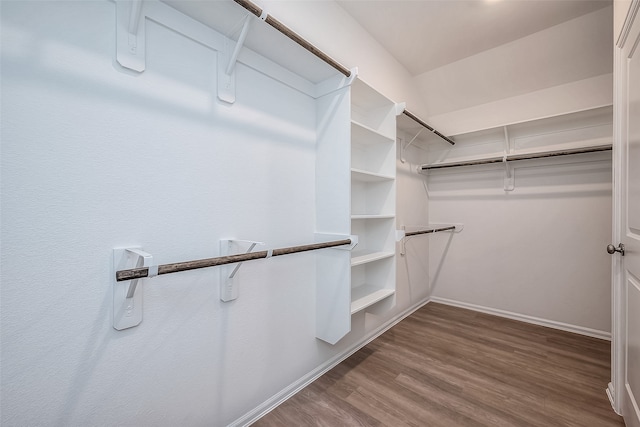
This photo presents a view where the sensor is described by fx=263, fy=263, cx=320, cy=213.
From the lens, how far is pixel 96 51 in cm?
96

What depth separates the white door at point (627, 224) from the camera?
3.98 ft

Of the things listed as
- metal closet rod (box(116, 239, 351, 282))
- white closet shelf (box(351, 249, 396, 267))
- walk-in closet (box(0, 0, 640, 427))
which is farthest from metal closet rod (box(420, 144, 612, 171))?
metal closet rod (box(116, 239, 351, 282))

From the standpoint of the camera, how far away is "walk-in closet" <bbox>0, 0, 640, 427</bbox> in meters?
0.90

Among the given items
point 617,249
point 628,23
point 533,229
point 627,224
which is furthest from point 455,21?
point 533,229

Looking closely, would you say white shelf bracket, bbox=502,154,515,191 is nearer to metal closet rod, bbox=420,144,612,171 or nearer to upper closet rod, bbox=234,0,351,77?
metal closet rod, bbox=420,144,612,171

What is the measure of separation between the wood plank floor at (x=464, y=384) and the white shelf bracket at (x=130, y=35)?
1857 mm

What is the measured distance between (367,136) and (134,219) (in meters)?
1.59

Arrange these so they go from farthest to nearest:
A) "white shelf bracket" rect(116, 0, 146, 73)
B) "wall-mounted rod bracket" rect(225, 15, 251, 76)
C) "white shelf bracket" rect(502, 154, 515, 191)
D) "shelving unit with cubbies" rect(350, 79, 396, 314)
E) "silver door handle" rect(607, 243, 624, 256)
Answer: "white shelf bracket" rect(502, 154, 515, 191) < "shelving unit with cubbies" rect(350, 79, 396, 314) < "silver door handle" rect(607, 243, 624, 256) < "wall-mounted rod bracket" rect(225, 15, 251, 76) < "white shelf bracket" rect(116, 0, 146, 73)

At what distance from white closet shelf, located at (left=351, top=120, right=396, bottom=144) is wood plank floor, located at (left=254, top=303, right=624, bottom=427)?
1740mm

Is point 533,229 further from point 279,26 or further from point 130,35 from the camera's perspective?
point 130,35

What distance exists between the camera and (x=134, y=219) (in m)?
1.05

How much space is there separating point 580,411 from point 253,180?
233cm

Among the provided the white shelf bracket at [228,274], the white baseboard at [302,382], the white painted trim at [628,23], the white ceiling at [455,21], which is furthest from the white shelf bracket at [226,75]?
the white painted trim at [628,23]

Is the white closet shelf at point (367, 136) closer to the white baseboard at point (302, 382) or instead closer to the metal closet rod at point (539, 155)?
the metal closet rod at point (539, 155)
